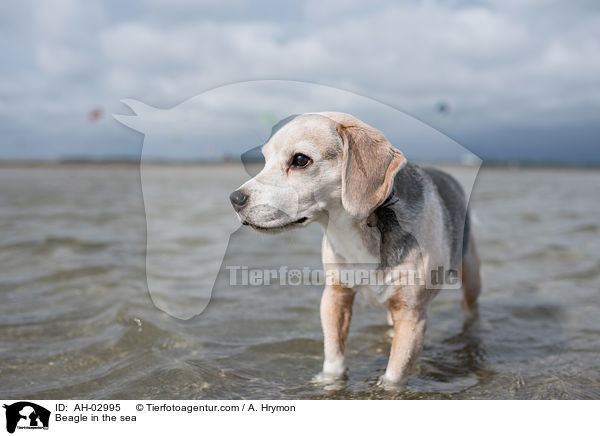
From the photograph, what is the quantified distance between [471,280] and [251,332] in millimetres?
2656

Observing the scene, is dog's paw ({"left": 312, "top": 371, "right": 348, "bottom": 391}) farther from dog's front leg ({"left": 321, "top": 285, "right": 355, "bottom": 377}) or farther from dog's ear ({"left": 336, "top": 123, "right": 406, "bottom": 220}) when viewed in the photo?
dog's ear ({"left": 336, "top": 123, "right": 406, "bottom": 220})

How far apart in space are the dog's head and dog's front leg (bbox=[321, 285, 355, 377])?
87 centimetres

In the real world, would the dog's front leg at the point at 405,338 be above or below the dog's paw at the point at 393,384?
above

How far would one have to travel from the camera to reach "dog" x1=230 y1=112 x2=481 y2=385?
3557mm

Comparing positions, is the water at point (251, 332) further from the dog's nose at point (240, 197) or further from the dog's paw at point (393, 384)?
the dog's nose at point (240, 197)

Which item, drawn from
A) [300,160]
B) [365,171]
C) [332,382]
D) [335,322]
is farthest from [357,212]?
[332,382]

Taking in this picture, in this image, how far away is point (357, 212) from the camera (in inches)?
142

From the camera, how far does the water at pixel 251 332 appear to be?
→ 178 inches
